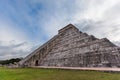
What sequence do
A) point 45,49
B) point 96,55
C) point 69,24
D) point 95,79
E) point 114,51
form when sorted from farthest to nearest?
point 45,49 < point 69,24 < point 96,55 < point 114,51 < point 95,79

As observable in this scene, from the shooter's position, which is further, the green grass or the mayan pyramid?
the mayan pyramid

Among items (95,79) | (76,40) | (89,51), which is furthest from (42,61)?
(95,79)

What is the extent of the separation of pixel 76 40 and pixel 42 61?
320 inches

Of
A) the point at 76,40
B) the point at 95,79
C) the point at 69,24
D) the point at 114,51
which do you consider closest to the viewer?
the point at 95,79

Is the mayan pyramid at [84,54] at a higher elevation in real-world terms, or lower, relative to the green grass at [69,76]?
higher

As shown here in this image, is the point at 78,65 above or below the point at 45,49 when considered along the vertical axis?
below

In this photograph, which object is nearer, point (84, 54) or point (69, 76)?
point (69, 76)

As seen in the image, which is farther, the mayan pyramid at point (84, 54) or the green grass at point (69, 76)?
the mayan pyramid at point (84, 54)

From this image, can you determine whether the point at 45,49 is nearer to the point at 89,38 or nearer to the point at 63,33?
the point at 63,33

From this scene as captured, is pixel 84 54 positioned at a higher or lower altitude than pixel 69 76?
higher

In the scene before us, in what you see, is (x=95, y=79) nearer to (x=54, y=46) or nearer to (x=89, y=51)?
(x=89, y=51)

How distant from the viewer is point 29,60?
28344mm

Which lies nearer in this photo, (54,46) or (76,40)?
(76,40)

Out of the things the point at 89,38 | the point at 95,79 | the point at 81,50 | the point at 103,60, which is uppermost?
the point at 89,38
